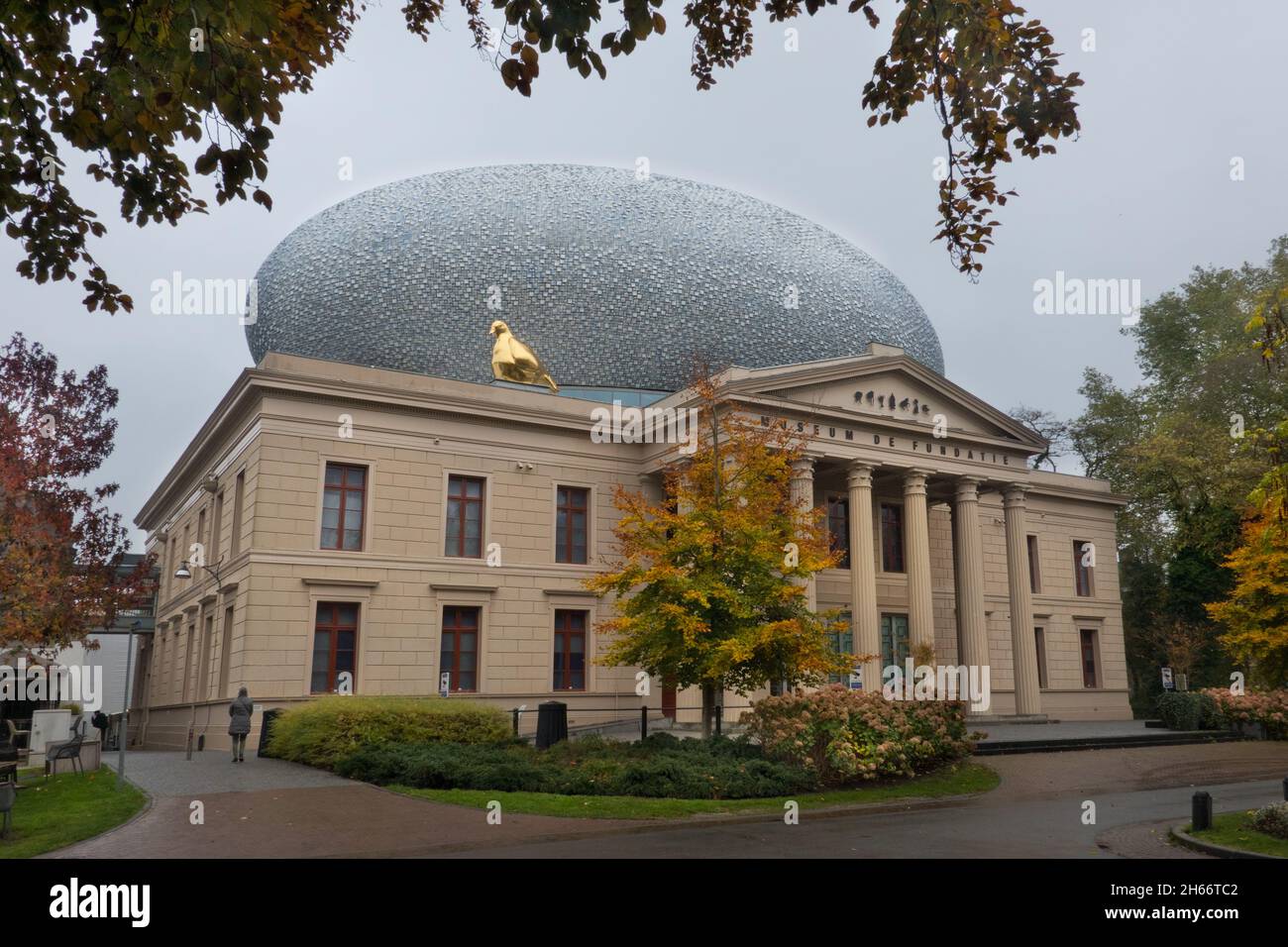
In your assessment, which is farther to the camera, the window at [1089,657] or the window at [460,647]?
the window at [1089,657]

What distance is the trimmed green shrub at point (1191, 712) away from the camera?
2931 cm

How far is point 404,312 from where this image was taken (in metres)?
37.3

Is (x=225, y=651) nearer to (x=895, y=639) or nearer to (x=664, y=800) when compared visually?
(x=664, y=800)

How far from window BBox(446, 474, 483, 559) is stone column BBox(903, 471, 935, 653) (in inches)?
540

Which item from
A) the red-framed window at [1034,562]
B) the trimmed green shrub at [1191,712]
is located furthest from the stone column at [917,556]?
the red-framed window at [1034,562]

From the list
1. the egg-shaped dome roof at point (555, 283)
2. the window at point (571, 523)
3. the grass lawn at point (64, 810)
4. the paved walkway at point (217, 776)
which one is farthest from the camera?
the egg-shaped dome roof at point (555, 283)

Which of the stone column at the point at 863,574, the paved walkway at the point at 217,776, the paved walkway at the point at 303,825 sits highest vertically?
the stone column at the point at 863,574

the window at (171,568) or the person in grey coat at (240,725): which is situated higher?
the window at (171,568)

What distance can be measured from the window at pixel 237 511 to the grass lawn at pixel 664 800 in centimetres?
1494

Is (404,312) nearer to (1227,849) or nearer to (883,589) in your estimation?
(883,589)

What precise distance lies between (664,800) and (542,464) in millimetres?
17306

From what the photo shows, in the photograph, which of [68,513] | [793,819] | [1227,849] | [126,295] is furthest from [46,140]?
[68,513]

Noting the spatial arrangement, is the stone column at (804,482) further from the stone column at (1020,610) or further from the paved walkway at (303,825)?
the paved walkway at (303,825)

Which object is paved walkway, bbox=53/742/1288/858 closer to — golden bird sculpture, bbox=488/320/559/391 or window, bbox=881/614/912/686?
window, bbox=881/614/912/686
